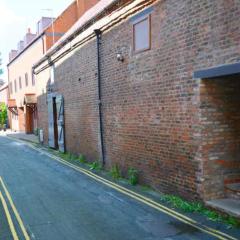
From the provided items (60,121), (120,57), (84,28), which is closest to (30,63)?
(60,121)

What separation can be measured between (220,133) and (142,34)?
12.5ft

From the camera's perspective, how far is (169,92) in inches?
371

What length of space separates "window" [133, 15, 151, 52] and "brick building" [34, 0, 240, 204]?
0.03 meters

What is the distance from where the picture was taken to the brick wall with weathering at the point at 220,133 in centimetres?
825

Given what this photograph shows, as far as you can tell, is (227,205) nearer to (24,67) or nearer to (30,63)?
(30,63)

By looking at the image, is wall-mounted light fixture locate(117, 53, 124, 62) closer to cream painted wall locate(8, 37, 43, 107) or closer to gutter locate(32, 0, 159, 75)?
gutter locate(32, 0, 159, 75)

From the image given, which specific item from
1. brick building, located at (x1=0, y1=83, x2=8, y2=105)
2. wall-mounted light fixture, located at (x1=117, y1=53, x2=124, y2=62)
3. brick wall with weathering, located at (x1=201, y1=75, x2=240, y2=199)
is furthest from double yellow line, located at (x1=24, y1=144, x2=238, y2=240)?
brick building, located at (x1=0, y1=83, x2=8, y2=105)

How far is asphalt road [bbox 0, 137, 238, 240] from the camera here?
23.2 feet

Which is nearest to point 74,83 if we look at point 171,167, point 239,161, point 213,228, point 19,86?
point 171,167

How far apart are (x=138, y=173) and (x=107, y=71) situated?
3881mm

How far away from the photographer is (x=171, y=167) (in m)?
9.48

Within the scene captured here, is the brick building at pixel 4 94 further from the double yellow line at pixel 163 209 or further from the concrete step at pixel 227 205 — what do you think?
the concrete step at pixel 227 205

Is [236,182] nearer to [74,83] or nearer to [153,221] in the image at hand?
[153,221]

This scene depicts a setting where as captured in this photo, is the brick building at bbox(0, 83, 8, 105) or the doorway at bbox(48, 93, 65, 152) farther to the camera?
the brick building at bbox(0, 83, 8, 105)
